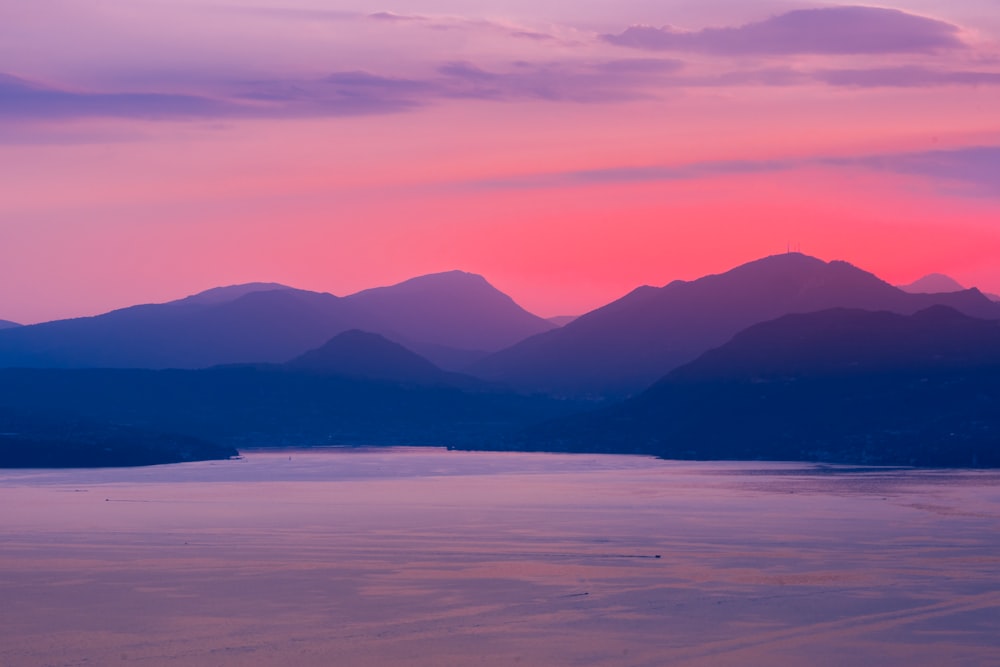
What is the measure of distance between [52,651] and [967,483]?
12268cm

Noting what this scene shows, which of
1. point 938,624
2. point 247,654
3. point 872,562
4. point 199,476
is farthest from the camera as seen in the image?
point 199,476

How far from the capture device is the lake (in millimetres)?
51219

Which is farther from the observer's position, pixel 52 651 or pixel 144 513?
pixel 144 513

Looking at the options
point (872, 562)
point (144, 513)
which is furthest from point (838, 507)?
point (144, 513)

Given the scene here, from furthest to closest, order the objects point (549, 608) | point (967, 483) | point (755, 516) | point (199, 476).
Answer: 1. point (199, 476)
2. point (967, 483)
3. point (755, 516)
4. point (549, 608)

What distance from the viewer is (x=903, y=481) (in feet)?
529

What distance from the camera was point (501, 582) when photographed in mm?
66812

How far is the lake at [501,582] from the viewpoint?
51219 millimetres

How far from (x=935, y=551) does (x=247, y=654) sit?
42.2 meters

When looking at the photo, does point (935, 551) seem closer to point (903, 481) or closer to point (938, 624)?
point (938, 624)

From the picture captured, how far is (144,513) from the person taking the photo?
10938 cm

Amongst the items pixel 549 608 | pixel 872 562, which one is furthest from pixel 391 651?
pixel 872 562

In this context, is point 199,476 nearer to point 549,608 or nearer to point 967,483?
point 967,483

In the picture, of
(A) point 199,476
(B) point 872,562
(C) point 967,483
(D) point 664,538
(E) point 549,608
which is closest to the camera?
(E) point 549,608
